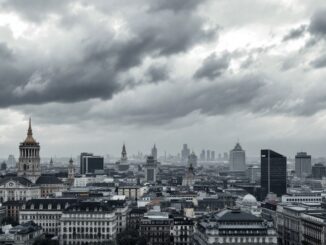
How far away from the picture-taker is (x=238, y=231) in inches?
5413

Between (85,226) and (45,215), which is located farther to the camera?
(45,215)

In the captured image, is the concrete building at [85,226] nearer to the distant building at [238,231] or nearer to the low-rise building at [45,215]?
the low-rise building at [45,215]

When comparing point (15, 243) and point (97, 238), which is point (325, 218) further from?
point (15, 243)

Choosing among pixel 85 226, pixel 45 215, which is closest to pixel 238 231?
pixel 85 226

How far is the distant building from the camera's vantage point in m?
136

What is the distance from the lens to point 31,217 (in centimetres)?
19700

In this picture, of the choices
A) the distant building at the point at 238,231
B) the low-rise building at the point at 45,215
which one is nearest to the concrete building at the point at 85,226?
the low-rise building at the point at 45,215

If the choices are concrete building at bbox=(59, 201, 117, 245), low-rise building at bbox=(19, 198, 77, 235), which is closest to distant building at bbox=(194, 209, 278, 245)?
concrete building at bbox=(59, 201, 117, 245)

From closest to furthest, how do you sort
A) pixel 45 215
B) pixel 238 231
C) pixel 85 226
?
pixel 238 231, pixel 85 226, pixel 45 215

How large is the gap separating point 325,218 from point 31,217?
8043 centimetres

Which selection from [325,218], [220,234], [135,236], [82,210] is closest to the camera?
[220,234]

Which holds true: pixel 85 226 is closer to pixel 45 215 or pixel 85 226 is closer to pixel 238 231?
pixel 45 215

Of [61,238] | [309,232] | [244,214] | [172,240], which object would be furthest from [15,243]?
[309,232]

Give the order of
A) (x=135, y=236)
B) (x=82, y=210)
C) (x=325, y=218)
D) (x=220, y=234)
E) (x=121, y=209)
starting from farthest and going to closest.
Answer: (x=121, y=209) < (x=82, y=210) < (x=135, y=236) < (x=325, y=218) < (x=220, y=234)
